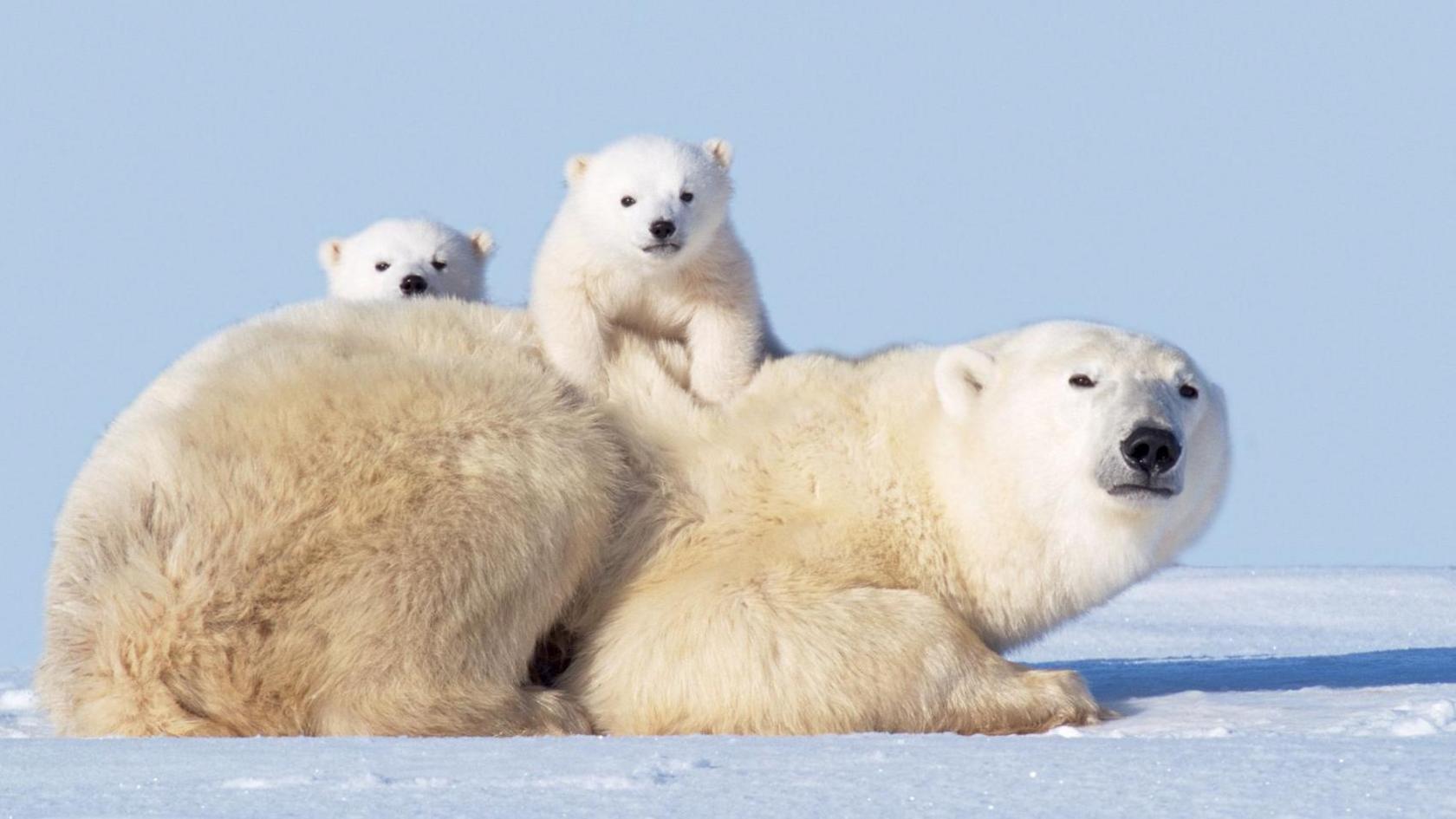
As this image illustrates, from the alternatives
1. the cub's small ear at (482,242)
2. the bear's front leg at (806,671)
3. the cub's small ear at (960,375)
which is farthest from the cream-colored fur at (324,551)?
the cub's small ear at (482,242)

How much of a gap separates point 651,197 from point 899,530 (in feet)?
4.53

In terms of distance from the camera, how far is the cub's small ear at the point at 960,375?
5.25 meters

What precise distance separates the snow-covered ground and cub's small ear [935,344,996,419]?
0.95 m

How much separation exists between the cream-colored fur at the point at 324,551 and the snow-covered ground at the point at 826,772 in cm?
43

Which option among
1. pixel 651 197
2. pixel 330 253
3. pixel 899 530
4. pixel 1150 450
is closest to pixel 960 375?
pixel 899 530

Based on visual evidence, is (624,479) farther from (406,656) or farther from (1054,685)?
(1054,685)

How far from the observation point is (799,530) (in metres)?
5.10

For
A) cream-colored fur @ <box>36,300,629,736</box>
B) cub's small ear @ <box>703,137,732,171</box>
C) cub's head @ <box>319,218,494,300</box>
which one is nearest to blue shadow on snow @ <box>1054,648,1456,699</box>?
cream-colored fur @ <box>36,300,629,736</box>

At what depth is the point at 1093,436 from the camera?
491cm

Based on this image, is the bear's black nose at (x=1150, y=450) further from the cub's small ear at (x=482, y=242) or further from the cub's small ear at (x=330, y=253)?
the cub's small ear at (x=330, y=253)

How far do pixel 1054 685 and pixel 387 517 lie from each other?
1.77m

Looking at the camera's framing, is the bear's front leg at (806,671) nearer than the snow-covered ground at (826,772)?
No

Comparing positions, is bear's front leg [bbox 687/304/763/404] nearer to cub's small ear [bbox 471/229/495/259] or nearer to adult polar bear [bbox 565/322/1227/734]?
adult polar bear [bbox 565/322/1227/734]

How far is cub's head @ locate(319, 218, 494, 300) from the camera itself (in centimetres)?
699
